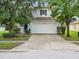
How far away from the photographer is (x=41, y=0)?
119 feet

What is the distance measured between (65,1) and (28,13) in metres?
6.31

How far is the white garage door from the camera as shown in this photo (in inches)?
2026

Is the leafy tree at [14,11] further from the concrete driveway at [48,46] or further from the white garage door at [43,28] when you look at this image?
the white garage door at [43,28]

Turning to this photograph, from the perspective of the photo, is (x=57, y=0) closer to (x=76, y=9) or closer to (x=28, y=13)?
(x=76, y=9)

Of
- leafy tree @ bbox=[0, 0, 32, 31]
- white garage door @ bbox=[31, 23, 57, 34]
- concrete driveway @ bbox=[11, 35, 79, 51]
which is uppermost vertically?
leafy tree @ bbox=[0, 0, 32, 31]

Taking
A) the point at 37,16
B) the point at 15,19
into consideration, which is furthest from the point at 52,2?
the point at 37,16

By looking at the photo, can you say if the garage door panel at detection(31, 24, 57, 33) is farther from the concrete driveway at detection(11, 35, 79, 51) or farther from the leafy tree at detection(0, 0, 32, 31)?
the concrete driveway at detection(11, 35, 79, 51)

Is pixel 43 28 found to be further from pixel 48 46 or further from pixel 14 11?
pixel 48 46

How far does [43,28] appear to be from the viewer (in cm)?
5147

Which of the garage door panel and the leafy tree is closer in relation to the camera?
the leafy tree

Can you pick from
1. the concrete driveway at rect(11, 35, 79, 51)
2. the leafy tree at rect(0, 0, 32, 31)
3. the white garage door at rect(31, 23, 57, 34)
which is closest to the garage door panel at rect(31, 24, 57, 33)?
the white garage door at rect(31, 23, 57, 34)

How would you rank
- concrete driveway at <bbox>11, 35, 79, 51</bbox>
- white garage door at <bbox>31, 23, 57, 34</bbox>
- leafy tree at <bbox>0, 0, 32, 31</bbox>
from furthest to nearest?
white garage door at <bbox>31, 23, 57, 34</bbox> < leafy tree at <bbox>0, 0, 32, 31</bbox> < concrete driveway at <bbox>11, 35, 79, 51</bbox>

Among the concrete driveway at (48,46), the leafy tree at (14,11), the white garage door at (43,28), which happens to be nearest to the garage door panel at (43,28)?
the white garage door at (43,28)

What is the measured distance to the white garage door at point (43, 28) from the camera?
5147cm
